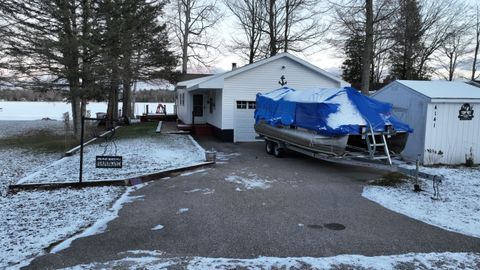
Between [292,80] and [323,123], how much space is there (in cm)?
812

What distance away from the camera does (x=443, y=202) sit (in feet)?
24.0

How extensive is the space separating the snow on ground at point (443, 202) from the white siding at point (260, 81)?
9.48 meters

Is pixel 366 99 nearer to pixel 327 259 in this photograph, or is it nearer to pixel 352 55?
pixel 327 259

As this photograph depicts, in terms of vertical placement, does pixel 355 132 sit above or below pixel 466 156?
above

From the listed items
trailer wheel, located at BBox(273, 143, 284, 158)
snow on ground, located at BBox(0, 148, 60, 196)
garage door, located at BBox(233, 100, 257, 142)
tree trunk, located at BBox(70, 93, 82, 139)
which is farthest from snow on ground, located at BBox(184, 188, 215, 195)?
tree trunk, located at BBox(70, 93, 82, 139)

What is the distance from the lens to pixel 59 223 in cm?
585

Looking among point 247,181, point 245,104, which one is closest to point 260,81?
point 245,104

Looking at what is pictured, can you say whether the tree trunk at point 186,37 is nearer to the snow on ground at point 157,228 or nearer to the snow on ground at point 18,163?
the snow on ground at point 18,163

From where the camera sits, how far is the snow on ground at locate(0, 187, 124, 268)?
4.90 meters

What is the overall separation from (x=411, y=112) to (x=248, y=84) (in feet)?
24.7

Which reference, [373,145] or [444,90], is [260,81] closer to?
[444,90]

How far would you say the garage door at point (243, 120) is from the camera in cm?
1739

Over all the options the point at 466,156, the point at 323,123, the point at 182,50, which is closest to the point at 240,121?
the point at 323,123

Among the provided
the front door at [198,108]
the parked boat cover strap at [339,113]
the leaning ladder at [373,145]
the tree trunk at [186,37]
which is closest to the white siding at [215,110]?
the front door at [198,108]
